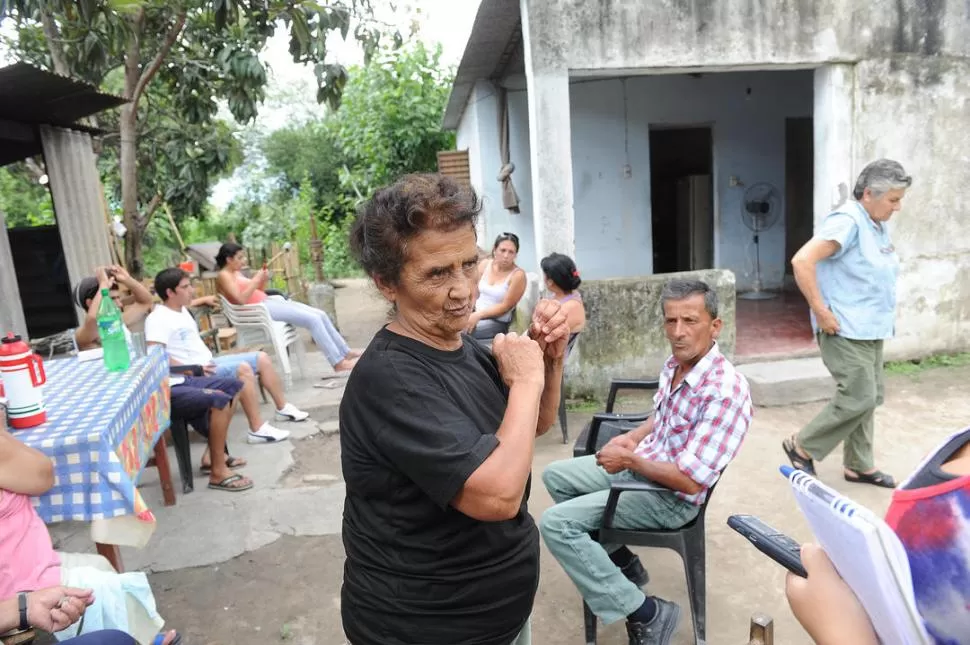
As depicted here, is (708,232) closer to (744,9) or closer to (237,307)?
(744,9)

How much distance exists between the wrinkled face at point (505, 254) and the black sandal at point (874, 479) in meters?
2.88

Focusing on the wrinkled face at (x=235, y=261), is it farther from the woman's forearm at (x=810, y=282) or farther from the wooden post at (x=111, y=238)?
the woman's forearm at (x=810, y=282)

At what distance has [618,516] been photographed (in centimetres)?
241

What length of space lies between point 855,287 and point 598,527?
2075mm

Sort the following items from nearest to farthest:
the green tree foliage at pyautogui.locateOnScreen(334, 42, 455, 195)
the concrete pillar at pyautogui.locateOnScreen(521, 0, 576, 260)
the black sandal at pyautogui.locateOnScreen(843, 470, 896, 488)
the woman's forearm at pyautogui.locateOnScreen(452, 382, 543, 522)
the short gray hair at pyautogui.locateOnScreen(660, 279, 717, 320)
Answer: the woman's forearm at pyautogui.locateOnScreen(452, 382, 543, 522), the short gray hair at pyautogui.locateOnScreen(660, 279, 717, 320), the black sandal at pyautogui.locateOnScreen(843, 470, 896, 488), the concrete pillar at pyautogui.locateOnScreen(521, 0, 576, 260), the green tree foliage at pyautogui.locateOnScreen(334, 42, 455, 195)

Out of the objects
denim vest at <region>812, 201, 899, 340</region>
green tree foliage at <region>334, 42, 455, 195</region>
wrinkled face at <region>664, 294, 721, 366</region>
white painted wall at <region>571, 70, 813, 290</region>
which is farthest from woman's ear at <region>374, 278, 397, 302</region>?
green tree foliage at <region>334, 42, 455, 195</region>

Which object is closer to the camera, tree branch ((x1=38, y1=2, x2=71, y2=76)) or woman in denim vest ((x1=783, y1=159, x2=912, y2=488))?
woman in denim vest ((x1=783, y1=159, x2=912, y2=488))

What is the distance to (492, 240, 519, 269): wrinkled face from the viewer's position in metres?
5.41

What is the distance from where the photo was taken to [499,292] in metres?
5.39

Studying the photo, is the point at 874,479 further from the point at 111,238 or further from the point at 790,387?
the point at 111,238

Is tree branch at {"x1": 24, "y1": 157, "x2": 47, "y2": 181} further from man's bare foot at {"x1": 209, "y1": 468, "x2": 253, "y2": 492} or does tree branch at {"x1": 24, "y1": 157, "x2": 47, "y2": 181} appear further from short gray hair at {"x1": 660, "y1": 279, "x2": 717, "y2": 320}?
short gray hair at {"x1": 660, "y1": 279, "x2": 717, "y2": 320}

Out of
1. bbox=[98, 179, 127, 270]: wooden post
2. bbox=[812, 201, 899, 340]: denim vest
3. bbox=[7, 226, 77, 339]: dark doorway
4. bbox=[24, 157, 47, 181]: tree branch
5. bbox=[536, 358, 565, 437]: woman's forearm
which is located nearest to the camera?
bbox=[536, 358, 565, 437]: woman's forearm

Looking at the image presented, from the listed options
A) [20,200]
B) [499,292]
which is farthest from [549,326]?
[20,200]

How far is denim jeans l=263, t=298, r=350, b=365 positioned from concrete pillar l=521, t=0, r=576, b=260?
249 centimetres
